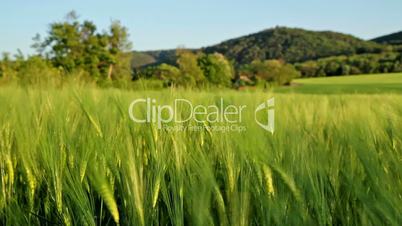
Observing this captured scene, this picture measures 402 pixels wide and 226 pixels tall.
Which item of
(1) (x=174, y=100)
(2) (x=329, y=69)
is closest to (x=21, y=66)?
(1) (x=174, y=100)

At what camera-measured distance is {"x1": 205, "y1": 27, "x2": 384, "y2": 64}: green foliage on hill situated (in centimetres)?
7681

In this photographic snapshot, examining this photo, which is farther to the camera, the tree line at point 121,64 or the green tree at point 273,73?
the tree line at point 121,64

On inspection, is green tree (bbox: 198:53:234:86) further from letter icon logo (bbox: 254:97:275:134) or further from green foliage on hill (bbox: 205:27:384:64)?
green foliage on hill (bbox: 205:27:384:64)

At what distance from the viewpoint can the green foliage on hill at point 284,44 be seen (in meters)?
76.8

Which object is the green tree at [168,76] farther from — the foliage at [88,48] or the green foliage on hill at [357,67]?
the green foliage on hill at [357,67]

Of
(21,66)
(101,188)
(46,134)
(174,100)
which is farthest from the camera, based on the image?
(21,66)

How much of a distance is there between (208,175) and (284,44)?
89582 mm

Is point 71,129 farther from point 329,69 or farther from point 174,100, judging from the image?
point 329,69

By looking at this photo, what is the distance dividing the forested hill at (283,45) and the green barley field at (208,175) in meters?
73.5

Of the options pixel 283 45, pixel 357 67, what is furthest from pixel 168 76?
pixel 283 45

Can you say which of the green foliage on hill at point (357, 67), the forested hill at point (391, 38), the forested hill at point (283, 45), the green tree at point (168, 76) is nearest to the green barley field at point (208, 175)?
the green tree at point (168, 76)

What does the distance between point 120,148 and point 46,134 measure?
202 mm

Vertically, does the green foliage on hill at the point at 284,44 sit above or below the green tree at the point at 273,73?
above

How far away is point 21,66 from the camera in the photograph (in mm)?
22984
